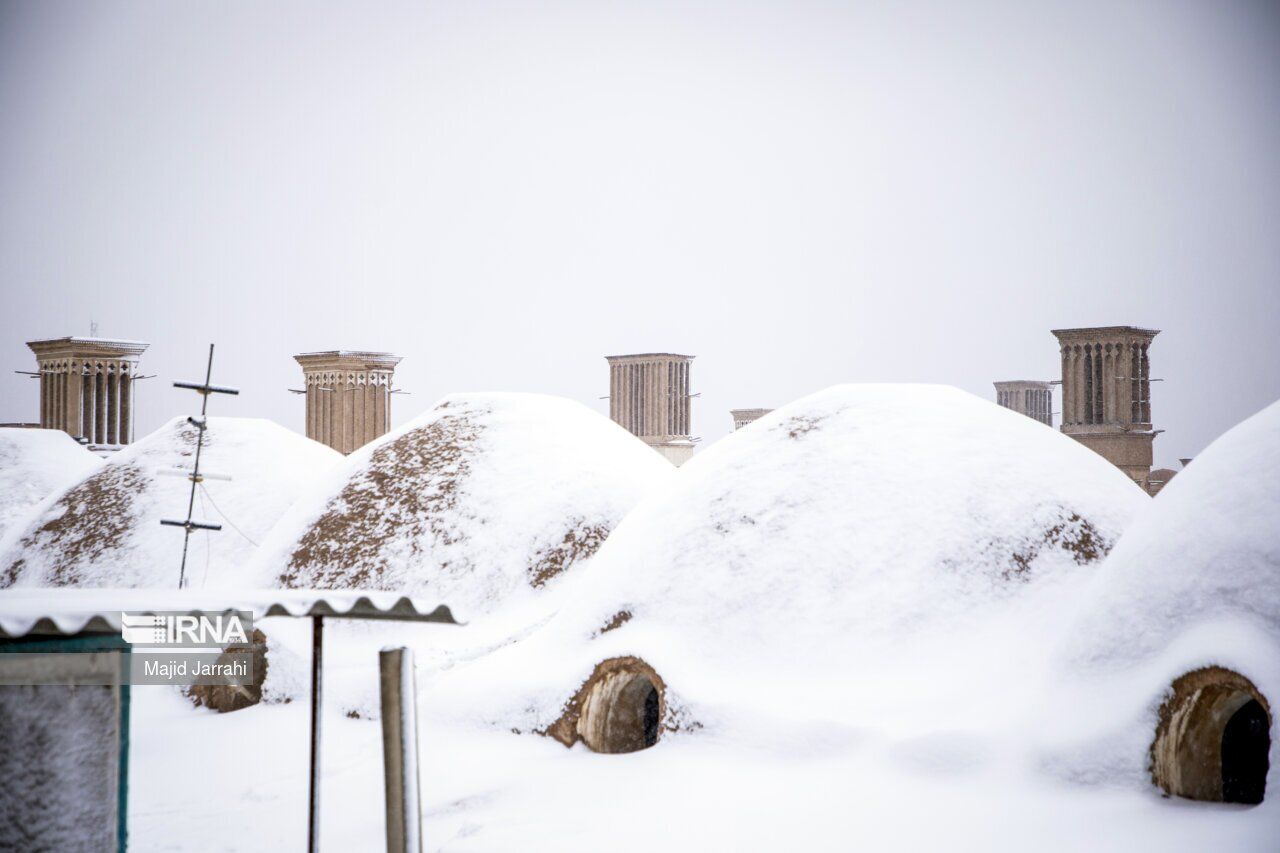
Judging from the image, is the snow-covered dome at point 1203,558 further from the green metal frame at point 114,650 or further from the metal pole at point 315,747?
the green metal frame at point 114,650

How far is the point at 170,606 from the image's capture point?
491 centimetres

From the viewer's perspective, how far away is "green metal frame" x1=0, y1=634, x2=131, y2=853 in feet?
15.8

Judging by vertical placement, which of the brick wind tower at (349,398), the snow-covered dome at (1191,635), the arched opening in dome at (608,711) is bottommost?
the arched opening in dome at (608,711)

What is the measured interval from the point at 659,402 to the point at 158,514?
2515 cm

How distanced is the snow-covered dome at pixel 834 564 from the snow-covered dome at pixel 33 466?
59.5 feet

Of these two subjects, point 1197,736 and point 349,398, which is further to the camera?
point 349,398

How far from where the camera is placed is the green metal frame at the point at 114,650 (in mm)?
4828

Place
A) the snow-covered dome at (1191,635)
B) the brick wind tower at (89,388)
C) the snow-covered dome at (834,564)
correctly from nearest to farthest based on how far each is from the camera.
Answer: the snow-covered dome at (1191,635) < the snow-covered dome at (834,564) < the brick wind tower at (89,388)

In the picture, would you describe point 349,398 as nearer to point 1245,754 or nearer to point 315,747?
point 1245,754

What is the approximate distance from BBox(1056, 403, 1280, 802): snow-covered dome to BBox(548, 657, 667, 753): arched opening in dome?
A: 4135 mm

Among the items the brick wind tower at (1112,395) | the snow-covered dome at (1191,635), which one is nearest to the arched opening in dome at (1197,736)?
the snow-covered dome at (1191,635)

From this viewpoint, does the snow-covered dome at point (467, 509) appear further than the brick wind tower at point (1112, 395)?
No

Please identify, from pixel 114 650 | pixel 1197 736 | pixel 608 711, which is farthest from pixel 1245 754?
pixel 114 650

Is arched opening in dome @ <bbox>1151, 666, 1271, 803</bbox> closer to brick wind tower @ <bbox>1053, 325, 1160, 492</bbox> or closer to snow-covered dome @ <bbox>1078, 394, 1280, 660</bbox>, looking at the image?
snow-covered dome @ <bbox>1078, 394, 1280, 660</bbox>
